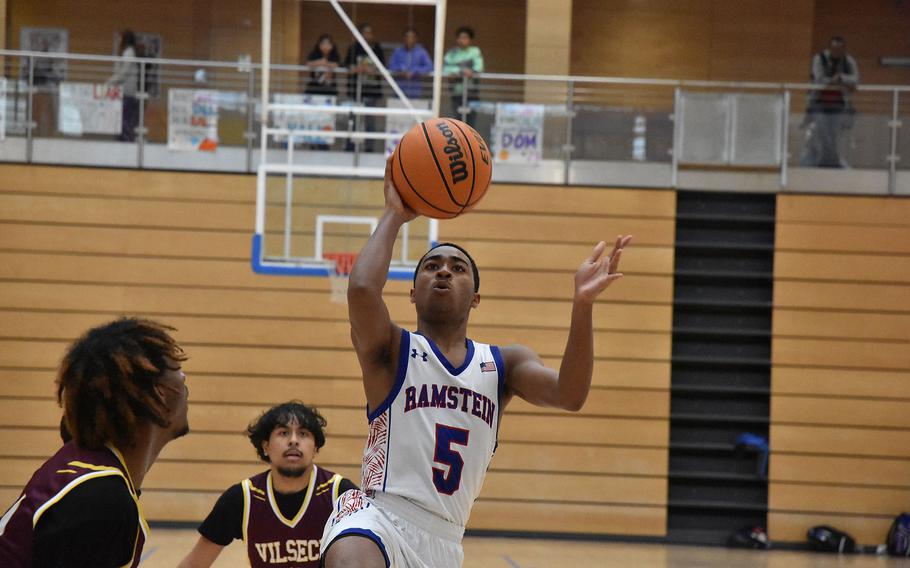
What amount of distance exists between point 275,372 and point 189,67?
3.33m

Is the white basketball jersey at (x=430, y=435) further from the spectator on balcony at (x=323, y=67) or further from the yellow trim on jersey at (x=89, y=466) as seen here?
the spectator on balcony at (x=323, y=67)

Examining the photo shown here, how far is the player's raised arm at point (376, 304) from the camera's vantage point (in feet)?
11.4

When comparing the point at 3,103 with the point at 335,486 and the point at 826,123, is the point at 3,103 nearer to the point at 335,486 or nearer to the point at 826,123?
the point at 335,486

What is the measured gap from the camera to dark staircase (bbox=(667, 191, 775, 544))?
12.0 meters

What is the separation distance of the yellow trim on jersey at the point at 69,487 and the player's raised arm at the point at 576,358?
154 centimetres

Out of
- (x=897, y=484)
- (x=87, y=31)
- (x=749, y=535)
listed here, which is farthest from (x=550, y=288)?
(x=87, y=31)

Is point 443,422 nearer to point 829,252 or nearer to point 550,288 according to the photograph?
point 550,288

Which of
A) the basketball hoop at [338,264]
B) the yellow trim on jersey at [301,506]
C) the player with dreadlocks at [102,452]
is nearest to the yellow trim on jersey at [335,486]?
the yellow trim on jersey at [301,506]

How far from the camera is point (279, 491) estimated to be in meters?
5.34

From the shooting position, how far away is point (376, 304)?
354 cm

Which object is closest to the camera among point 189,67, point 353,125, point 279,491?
point 279,491

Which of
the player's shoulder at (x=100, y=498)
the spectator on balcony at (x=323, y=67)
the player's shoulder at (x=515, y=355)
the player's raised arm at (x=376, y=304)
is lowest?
the player's shoulder at (x=100, y=498)

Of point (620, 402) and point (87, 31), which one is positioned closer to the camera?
point (620, 402)

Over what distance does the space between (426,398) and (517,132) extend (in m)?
8.13
